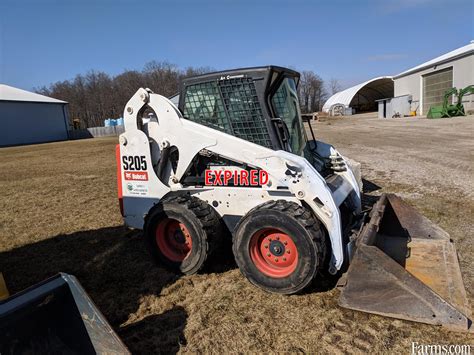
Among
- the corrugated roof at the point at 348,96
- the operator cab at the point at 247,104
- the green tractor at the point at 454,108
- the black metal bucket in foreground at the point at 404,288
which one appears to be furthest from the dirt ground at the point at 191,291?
the corrugated roof at the point at 348,96

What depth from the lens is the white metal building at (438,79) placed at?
3159 centimetres

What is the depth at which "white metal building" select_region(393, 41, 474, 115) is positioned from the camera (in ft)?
104

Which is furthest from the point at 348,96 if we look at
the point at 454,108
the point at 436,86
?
the point at 454,108

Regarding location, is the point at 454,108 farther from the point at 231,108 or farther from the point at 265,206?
the point at 265,206

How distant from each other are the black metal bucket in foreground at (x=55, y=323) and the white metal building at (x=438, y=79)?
34648mm

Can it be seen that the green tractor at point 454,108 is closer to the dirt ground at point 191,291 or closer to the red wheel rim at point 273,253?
the dirt ground at point 191,291

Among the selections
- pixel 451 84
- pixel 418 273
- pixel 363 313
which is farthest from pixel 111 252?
pixel 451 84

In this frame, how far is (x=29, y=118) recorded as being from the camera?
140ft

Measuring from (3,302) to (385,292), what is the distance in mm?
2856

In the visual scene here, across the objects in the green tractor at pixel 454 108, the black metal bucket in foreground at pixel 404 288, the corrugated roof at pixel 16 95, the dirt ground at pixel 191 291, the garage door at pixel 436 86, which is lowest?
the dirt ground at pixel 191 291

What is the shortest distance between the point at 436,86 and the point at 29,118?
43.6 metres

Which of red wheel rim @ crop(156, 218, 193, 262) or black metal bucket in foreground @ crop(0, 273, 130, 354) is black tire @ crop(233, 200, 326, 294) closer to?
red wheel rim @ crop(156, 218, 193, 262)

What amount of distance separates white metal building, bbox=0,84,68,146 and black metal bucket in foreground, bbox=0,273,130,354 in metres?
44.2

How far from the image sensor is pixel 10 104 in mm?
40781
